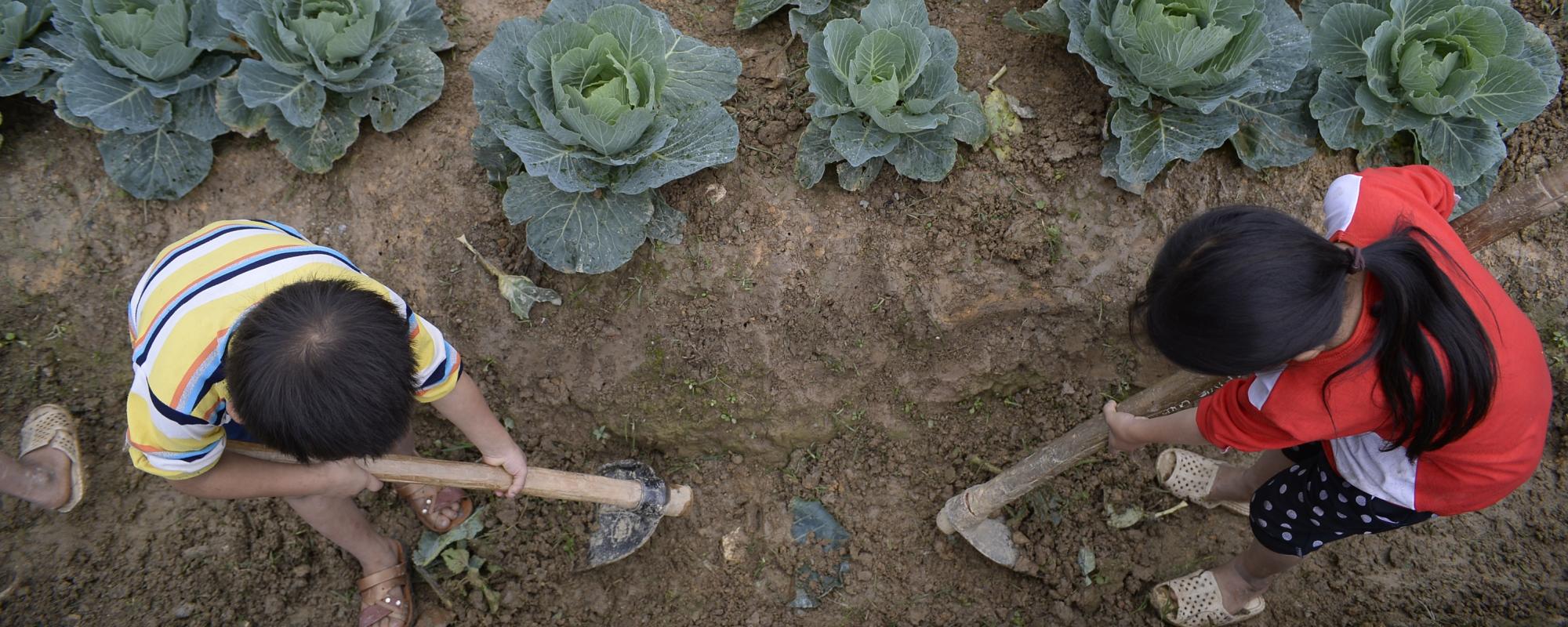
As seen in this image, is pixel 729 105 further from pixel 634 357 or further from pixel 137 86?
pixel 137 86

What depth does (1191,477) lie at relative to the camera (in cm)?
258

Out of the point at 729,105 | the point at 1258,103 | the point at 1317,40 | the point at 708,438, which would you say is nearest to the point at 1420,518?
the point at 1258,103

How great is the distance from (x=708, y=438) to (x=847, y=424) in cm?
45

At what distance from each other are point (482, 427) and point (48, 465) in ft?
4.86

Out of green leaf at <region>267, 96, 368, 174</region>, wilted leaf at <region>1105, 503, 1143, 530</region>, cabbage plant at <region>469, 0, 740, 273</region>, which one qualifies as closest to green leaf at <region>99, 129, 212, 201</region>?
green leaf at <region>267, 96, 368, 174</region>

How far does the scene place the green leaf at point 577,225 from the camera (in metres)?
2.35

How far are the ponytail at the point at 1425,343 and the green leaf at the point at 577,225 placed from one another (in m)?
1.69

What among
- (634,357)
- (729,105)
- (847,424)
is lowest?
(847,424)

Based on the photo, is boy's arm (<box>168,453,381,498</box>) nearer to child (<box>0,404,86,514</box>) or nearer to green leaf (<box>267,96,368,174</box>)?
child (<box>0,404,86,514</box>)

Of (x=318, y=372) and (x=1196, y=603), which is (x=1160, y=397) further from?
(x=318, y=372)

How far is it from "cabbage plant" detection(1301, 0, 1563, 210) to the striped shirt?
2502mm

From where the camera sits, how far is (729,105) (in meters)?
2.60

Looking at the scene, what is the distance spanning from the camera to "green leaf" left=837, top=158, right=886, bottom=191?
8.04 ft

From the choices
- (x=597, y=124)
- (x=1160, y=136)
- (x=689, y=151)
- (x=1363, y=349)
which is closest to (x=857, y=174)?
(x=689, y=151)
